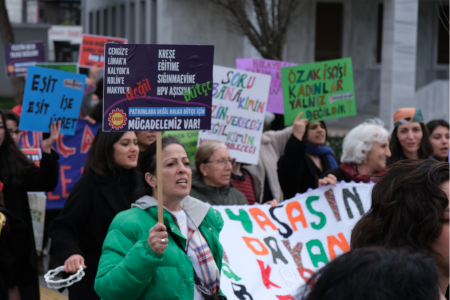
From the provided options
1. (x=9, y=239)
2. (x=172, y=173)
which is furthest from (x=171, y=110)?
(x=9, y=239)

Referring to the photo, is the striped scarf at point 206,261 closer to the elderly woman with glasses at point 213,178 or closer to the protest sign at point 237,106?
the elderly woman with glasses at point 213,178

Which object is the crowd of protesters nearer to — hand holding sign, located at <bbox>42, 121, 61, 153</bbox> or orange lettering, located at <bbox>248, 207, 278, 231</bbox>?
hand holding sign, located at <bbox>42, 121, 61, 153</bbox>

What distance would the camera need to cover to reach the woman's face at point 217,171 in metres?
4.77

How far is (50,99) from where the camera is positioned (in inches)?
244

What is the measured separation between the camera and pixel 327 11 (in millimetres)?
20906

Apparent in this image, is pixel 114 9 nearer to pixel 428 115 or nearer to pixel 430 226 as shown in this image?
pixel 428 115

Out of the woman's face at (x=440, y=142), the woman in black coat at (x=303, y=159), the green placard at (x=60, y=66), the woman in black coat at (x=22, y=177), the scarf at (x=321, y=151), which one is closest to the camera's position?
the woman in black coat at (x=22, y=177)

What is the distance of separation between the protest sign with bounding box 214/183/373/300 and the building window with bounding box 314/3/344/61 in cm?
1679

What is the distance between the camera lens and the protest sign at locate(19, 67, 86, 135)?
604cm

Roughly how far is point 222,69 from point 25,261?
8.83 feet

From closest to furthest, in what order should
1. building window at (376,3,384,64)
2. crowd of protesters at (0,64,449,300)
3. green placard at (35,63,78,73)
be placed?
1. crowd of protesters at (0,64,449,300)
2. green placard at (35,63,78,73)
3. building window at (376,3,384,64)

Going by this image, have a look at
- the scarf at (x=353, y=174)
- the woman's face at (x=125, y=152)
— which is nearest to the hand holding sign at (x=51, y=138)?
the woman's face at (x=125, y=152)

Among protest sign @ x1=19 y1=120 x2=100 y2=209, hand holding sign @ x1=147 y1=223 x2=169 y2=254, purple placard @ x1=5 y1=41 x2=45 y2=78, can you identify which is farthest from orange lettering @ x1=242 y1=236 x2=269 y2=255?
purple placard @ x1=5 y1=41 x2=45 y2=78

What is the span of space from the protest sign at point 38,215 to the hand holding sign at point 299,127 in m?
2.47
